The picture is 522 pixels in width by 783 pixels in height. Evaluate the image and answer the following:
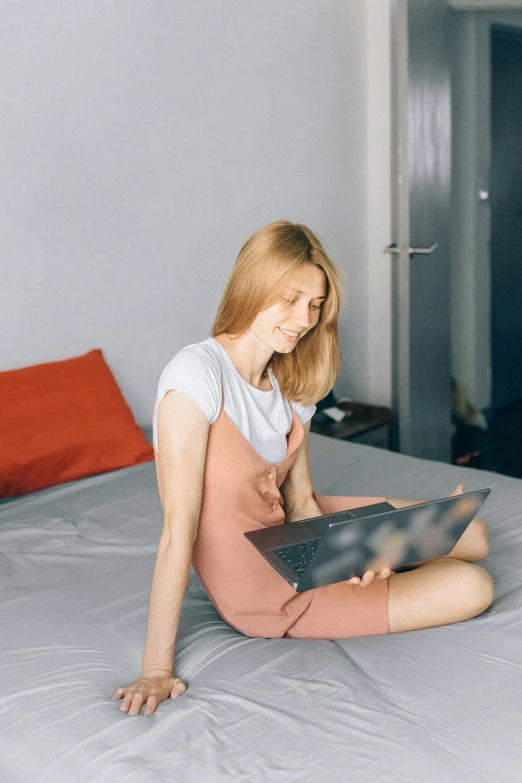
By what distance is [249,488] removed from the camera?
158 cm

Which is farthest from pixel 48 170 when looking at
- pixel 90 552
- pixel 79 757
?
pixel 79 757

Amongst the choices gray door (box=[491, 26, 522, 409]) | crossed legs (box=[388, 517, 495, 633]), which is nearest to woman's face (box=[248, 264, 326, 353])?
crossed legs (box=[388, 517, 495, 633])

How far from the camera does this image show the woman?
4.68 feet

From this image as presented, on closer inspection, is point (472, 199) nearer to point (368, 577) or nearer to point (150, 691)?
point (368, 577)

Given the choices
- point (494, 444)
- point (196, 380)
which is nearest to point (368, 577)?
point (196, 380)

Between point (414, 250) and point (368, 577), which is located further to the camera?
point (414, 250)

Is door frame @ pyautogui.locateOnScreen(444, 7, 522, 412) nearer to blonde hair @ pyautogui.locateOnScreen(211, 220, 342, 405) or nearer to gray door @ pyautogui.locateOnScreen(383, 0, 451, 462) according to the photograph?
gray door @ pyautogui.locateOnScreen(383, 0, 451, 462)

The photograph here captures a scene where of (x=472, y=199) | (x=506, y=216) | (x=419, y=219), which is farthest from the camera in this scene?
(x=506, y=216)

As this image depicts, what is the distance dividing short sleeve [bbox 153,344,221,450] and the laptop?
0.24 metres

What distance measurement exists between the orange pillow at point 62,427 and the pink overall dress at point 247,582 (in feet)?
2.82

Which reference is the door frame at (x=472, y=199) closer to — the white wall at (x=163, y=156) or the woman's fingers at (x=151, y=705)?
the white wall at (x=163, y=156)

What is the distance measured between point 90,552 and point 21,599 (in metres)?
0.25

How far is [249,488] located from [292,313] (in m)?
0.33

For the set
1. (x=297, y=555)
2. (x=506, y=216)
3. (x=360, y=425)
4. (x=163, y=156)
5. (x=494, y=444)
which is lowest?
(x=494, y=444)
